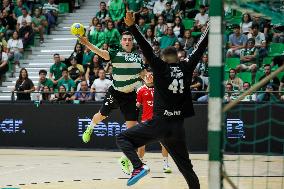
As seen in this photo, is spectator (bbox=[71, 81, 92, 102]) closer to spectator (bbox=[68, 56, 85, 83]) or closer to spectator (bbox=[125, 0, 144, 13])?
spectator (bbox=[68, 56, 85, 83])

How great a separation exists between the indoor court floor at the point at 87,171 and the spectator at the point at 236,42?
4272 mm

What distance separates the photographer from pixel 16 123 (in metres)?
21.3

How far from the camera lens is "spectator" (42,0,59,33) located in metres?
28.1

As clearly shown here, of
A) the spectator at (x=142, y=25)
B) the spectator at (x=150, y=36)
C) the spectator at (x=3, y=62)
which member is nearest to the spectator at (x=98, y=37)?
the spectator at (x=142, y=25)

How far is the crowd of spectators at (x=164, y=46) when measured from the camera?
1992cm

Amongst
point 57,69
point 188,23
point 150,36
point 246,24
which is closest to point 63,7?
point 57,69

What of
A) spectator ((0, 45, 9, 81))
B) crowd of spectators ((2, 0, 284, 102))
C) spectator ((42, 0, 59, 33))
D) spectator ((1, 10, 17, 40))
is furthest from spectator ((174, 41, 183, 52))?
spectator ((1, 10, 17, 40))

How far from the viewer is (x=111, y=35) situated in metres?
23.7

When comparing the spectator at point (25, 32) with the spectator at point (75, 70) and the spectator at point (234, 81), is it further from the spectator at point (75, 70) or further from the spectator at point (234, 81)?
the spectator at point (234, 81)

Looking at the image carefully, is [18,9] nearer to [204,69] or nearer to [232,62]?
[204,69]

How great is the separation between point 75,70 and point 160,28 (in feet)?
11.0

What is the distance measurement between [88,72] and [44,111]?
239 cm

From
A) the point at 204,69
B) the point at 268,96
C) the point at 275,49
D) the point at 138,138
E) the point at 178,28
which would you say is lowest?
the point at 268,96

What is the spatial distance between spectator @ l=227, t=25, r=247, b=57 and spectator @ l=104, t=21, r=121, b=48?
14.3ft
